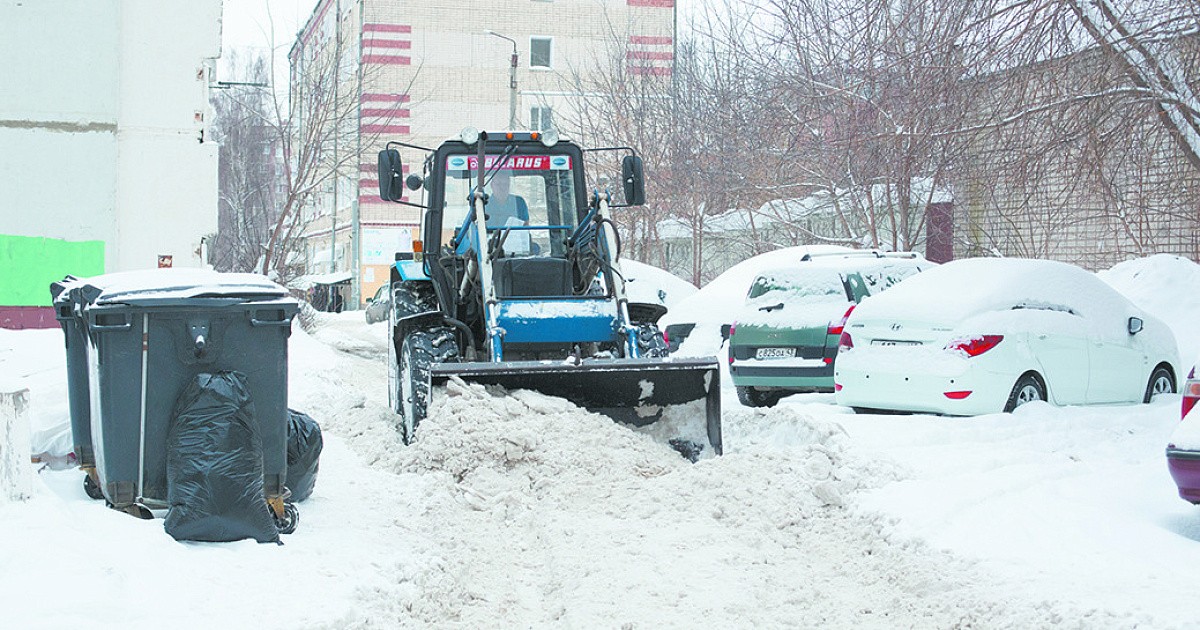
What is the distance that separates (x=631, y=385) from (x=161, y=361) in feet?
12.3

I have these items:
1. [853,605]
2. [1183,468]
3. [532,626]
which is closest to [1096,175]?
[1183,468]

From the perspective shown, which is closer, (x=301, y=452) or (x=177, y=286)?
(x=177, y=286)


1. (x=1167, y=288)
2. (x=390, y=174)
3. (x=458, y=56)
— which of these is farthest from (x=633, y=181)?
(x=458, y=56)

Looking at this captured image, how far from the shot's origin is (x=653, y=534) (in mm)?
6582

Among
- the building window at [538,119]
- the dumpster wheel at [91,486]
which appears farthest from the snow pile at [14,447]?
the building window at [538,119]

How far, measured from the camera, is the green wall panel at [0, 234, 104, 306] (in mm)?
10656

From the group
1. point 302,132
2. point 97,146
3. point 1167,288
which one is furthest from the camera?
point 302,132

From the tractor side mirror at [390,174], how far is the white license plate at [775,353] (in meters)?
4.41

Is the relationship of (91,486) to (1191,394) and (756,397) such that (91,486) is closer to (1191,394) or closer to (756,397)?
(1191,394)

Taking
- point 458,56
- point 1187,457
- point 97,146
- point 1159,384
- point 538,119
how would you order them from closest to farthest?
point 1187,457, point 97,146, point 1159,384, point 538,119, point 458,56

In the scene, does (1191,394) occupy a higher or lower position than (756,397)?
higher

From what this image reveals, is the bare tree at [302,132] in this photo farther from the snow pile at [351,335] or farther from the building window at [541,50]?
the building window at [541,50]

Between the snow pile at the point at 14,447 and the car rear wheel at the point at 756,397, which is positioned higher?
the snow pile at the point at 14,447

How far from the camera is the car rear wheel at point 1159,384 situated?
11578 millimetres
